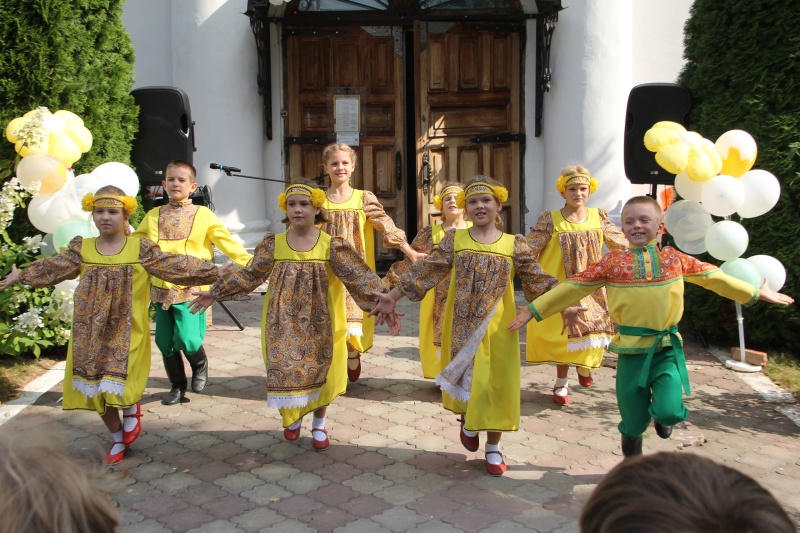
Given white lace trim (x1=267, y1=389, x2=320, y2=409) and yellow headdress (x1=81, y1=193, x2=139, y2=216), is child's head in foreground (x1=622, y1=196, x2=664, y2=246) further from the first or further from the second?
yellow headdress (x1=81, y1=193, x2=139, y2=216)

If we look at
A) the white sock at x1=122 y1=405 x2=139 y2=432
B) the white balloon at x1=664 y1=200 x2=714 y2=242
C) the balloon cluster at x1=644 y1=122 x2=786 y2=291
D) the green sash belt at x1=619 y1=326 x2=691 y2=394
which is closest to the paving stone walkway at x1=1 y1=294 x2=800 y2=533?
the white sock at x1=122 y1=405 x2=139 y2=432

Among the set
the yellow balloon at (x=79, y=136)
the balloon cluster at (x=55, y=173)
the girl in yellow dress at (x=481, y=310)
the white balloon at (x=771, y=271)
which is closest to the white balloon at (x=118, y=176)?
the balloon cluster at (x=55, y=173)

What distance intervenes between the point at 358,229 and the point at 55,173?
88.6 inches

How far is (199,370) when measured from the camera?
21.4 feet

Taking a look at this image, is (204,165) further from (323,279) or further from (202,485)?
(202,485)

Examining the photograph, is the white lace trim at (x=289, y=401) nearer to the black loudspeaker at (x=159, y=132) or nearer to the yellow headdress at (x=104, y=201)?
the yellow headdress at (x=104, y=201)

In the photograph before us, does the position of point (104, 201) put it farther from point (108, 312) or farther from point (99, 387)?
point (99, 387)

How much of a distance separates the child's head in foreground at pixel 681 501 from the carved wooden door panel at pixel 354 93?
957 centimetres

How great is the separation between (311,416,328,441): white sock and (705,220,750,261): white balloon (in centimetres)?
292

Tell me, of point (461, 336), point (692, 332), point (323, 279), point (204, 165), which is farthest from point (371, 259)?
point (204, 165)

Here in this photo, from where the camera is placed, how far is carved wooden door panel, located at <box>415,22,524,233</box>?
1058 cm

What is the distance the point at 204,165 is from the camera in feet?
33.9

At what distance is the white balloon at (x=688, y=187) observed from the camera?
5.84m

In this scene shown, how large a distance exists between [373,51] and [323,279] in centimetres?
612
